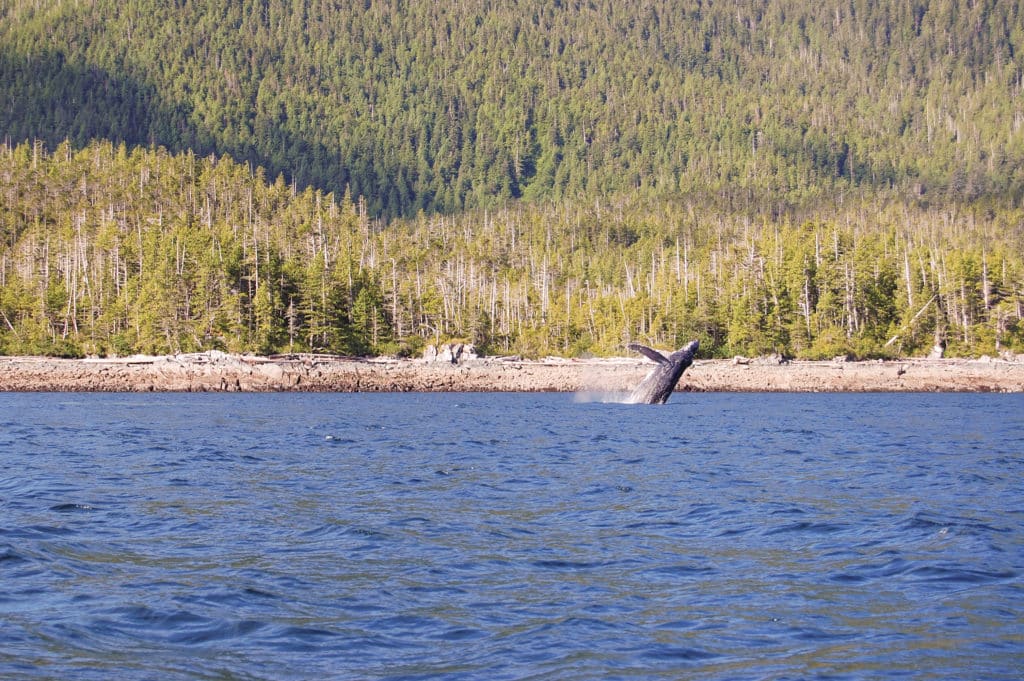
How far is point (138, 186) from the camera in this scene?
182 metres

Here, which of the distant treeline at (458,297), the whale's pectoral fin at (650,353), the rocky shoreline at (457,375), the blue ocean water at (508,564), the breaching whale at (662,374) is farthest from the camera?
the distant treeline at (458,297)

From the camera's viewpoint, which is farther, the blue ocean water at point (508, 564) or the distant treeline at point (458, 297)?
the distant treeline at point (458, 297)

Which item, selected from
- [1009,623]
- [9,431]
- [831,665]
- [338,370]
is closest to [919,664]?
[831,665]

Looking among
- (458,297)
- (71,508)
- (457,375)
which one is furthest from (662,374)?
(458,297)

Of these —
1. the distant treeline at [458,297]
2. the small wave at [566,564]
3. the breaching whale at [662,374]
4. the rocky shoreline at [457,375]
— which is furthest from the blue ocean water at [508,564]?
the distant treeline at [458,297]

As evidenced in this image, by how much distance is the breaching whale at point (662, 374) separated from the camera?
158 ft

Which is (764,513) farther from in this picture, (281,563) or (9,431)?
(9,431)

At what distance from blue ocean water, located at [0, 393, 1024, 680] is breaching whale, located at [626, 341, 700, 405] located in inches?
756

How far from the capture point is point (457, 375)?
287 ft

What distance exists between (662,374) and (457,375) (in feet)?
117

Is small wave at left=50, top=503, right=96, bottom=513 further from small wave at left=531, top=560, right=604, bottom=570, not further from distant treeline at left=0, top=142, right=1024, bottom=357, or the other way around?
distant treeline at left=0, top=142, right=1024, bottom=357

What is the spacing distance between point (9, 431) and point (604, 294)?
349ft

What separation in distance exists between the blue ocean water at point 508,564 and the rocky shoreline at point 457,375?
178ft

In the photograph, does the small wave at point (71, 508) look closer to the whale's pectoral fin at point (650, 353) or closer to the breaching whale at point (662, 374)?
the whale's pectoral fin at point (650, 353)
